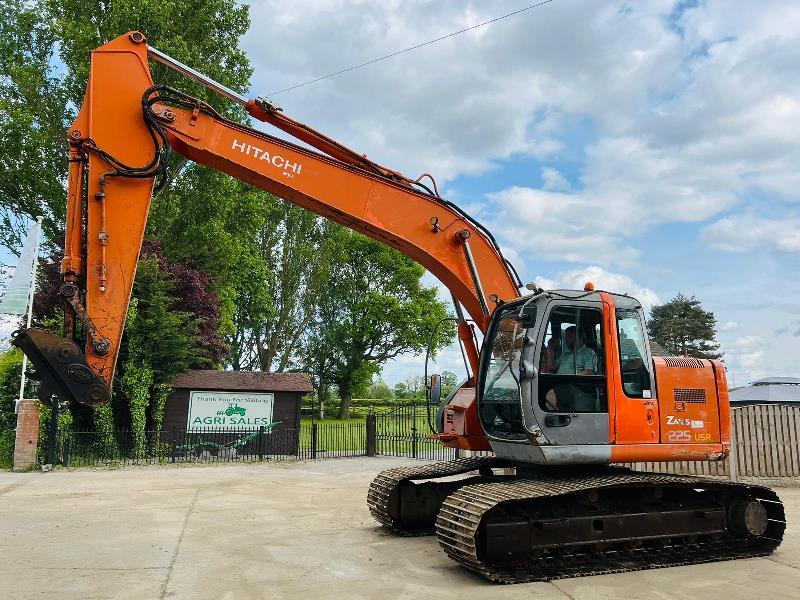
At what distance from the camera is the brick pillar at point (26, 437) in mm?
15086

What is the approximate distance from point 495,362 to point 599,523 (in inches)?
72.7

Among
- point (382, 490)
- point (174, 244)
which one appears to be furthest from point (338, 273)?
point (382, 490)

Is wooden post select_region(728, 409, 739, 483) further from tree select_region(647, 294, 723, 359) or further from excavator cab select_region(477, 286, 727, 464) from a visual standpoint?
tree select_region(647, 294, 723, 359)

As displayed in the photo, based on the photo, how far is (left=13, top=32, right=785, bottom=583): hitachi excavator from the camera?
6.20 m

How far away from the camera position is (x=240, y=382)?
1953cm

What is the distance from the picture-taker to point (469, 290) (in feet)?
25.0

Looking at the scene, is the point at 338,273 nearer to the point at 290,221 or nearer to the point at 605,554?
the point at 290,221

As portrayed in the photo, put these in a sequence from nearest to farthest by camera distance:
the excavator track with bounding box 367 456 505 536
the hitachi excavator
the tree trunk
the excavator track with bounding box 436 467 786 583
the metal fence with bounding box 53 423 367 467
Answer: the excavator track with bounding box 436 467 786 583 < the hitachi excavator < the excavator track with bounding box 367 456 505 536 < the metal fence with bounding box 53 423 367 467 < the tree trunk

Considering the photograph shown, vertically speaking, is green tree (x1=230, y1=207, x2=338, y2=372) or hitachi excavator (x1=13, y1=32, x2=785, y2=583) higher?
green tree (x1=230, y1=207, x2=338, y2=372)

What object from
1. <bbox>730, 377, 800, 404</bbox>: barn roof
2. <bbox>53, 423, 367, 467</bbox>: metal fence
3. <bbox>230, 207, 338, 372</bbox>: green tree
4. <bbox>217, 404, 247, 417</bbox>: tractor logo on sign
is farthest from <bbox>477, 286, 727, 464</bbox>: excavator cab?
<bbox>230, 207, 338, 372</bbox>: green tree

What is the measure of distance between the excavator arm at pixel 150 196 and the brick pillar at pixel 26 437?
10665mm

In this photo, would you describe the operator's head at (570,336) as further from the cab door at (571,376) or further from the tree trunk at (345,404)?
the tree trunk at (345,404)

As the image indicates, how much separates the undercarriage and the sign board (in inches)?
487

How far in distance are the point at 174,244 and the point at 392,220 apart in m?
17.3
